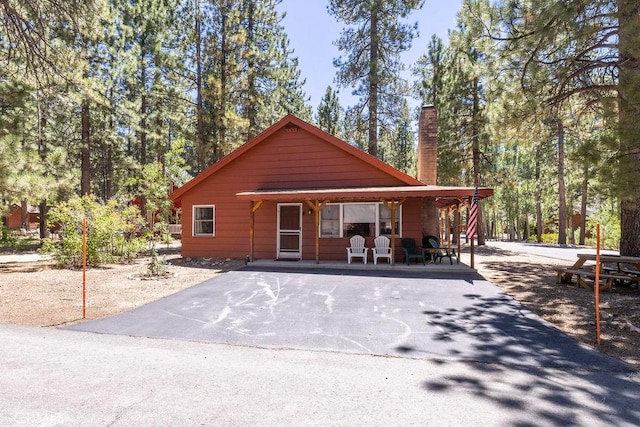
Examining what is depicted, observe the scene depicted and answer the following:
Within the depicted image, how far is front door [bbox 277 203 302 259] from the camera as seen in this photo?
41.7 ft

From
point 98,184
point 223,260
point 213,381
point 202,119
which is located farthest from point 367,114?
point 98,184

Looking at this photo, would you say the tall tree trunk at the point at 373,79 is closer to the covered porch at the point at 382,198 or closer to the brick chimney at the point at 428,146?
the brick chimney at the point at 428,146

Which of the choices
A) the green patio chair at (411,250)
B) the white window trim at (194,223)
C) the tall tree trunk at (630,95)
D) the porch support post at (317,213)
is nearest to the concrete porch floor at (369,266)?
the green patio chair at (411,250)

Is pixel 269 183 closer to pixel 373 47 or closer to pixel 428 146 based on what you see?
pixel 428 146

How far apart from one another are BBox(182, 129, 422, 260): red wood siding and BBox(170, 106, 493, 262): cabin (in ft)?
0.12

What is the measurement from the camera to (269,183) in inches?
510

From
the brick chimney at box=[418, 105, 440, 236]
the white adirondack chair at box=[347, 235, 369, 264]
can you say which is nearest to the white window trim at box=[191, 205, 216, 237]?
the white adirondack chair at box=[347, 235, 369, 264]

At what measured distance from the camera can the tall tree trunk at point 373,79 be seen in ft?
57.0

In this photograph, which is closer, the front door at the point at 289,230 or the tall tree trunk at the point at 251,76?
the front door at the point at 289,230

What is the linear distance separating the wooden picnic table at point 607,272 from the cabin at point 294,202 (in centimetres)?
416

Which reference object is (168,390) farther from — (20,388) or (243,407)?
(20,388)

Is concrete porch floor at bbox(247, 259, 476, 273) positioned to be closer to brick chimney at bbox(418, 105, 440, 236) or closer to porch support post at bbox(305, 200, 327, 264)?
porch support post at bbox(305, 200, 327, 264)

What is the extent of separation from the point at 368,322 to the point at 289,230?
302 inches

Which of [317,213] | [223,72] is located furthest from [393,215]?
[223,72]
